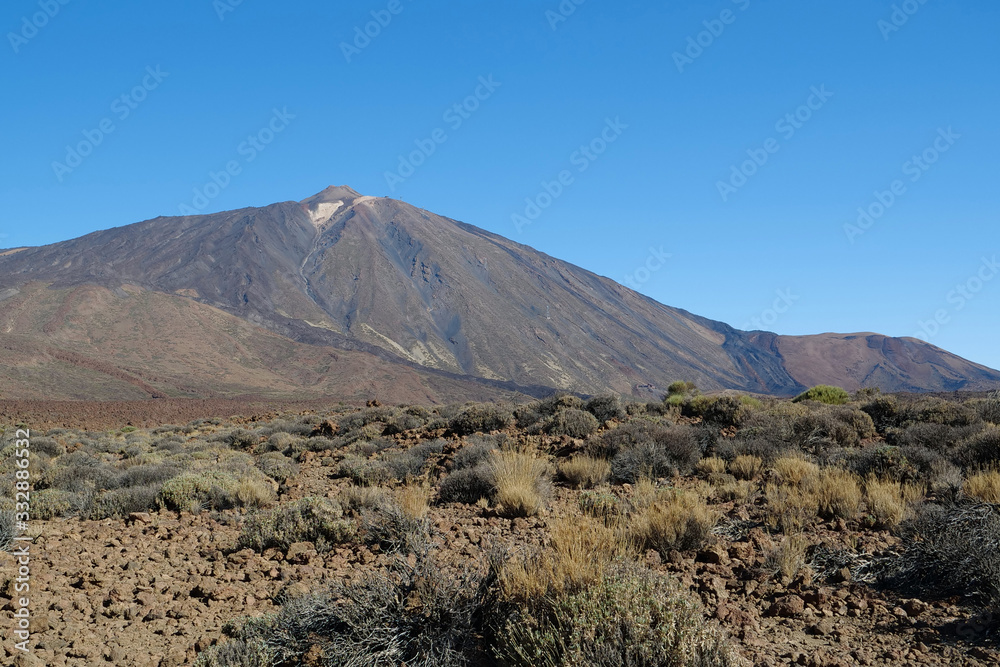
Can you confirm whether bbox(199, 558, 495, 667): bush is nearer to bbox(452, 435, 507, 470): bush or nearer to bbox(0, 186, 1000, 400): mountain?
bbox(452, 435, 507, 470): bush

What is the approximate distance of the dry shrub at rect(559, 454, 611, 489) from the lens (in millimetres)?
8641

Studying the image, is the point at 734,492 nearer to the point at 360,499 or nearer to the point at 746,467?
the point at 746,467

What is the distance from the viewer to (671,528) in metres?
5.38

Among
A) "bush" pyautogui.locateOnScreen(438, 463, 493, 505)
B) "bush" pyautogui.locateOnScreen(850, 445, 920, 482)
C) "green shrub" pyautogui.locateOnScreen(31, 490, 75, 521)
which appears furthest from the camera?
"green shrub" pyautogui.locateOnScreen(31, 490, 75, 521)

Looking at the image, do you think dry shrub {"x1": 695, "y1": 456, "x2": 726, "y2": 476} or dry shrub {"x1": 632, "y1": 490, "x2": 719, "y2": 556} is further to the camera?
dry shrub {"x1": 695, "y1": 456, "x2": 726, "y2": 476}

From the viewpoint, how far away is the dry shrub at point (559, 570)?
3.55 metres

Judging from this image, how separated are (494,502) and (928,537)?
4471mm

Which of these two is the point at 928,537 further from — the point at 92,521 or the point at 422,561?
the point at 92,521

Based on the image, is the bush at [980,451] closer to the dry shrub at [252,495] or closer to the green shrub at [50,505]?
the dry shrub at [252,495]

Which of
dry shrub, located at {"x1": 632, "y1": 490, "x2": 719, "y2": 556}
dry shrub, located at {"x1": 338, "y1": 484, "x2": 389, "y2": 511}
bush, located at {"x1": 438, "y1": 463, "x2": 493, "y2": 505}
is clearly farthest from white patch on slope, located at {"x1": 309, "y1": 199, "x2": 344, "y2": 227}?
dry shrub, located at {"x1": 632, "y1": 490, "x2": 719, "y2": 556}

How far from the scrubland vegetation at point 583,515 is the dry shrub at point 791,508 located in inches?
1.1

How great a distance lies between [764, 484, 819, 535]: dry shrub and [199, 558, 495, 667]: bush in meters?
3.46

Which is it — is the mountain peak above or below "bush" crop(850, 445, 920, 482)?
above

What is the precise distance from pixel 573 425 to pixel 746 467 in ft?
14.3
